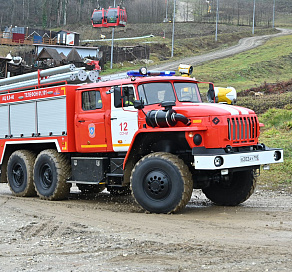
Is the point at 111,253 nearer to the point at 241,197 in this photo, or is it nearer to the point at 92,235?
the point at 92,235

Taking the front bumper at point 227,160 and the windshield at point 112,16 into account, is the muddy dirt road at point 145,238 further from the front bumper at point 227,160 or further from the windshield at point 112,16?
the windshield at point 112,16

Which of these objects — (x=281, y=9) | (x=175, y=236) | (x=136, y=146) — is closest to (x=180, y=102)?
(x=136, y=146)

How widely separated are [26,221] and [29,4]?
126890 millimetres

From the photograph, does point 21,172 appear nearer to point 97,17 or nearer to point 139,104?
point 139,104

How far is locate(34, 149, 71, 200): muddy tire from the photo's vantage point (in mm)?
11852

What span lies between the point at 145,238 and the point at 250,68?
47014mm

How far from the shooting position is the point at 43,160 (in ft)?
40.2

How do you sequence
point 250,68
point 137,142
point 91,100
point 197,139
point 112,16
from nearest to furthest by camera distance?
point 197,139 < point 137,142 < point 91,100 < point 250,68 < point 112,16

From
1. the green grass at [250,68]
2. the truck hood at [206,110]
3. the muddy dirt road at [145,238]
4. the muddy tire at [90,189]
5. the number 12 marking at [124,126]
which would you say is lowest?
the muddy tire at [90,189]

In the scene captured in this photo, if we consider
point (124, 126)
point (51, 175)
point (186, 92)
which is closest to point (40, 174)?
point (51, 175)

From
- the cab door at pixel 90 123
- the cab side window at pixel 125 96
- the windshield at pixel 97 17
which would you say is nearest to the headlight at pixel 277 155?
the cab side window at pixel 125 96

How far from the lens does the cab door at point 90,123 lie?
10969 millimetres

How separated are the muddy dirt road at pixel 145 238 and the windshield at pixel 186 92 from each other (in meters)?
2.29

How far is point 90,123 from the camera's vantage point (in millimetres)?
11148
